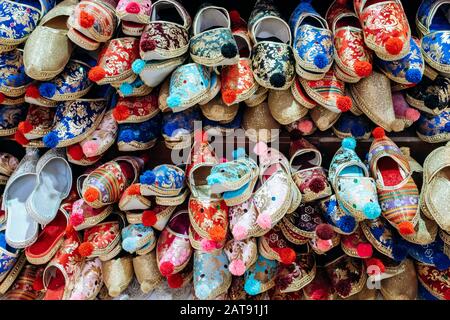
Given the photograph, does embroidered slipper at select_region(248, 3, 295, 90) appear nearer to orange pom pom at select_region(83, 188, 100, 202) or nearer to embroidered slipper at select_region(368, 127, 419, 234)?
embroidered slipper at select_region(368, 127, 419, 234)

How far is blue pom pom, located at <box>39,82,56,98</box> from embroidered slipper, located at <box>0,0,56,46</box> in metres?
0.14

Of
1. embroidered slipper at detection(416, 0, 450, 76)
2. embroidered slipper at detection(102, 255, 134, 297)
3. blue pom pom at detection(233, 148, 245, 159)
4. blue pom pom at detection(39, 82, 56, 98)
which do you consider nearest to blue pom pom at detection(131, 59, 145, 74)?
blue pom pom at detection(39, 82, 56, 98)

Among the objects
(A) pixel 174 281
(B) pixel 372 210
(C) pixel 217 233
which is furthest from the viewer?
(A) pixel 174 281

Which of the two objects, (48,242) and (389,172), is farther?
(48,242)

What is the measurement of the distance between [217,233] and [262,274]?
0.21m

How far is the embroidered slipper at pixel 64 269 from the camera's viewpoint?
1.13 metres

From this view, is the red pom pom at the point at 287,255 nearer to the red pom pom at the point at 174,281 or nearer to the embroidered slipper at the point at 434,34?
the red pom pom at the point at 174,281

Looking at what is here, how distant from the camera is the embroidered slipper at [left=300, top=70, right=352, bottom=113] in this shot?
1031 millimetres

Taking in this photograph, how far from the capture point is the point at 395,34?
958mm

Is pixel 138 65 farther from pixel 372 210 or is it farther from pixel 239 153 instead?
pixel 372 210

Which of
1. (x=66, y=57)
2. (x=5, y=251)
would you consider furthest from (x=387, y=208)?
(x=5, y=251)

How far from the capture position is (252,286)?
1084mm

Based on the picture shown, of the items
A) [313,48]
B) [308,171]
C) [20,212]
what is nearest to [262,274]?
[308,171]

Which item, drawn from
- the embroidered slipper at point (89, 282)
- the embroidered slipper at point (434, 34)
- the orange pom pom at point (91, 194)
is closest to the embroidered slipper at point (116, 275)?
the embroidered slipper at point (89, 282)
